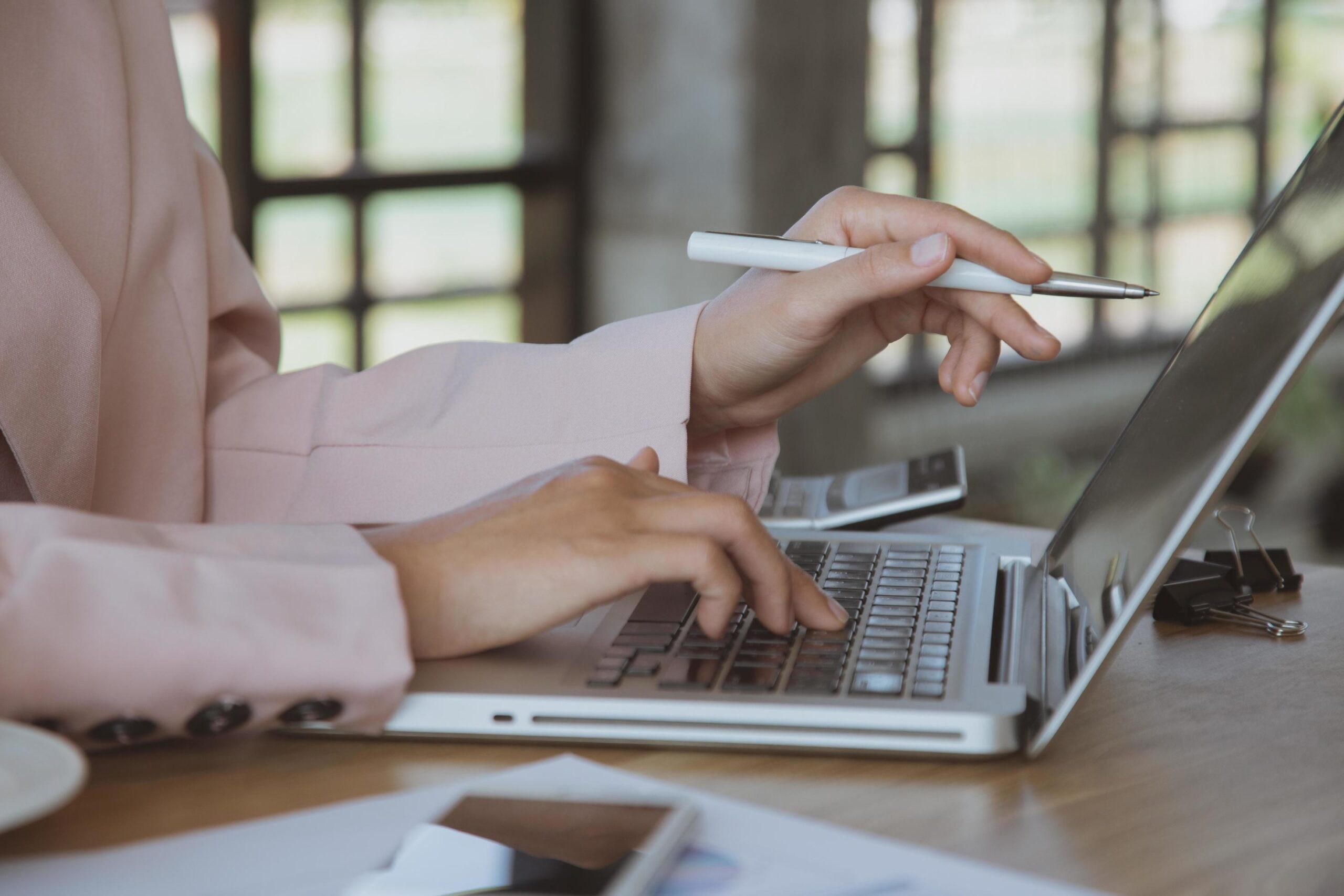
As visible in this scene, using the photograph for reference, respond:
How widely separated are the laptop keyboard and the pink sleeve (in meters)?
0.09

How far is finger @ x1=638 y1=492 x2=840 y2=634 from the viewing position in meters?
0.58

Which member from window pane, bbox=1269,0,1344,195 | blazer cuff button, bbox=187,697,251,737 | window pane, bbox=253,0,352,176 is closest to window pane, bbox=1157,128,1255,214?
window pane, bbox=1269,0,1344,195

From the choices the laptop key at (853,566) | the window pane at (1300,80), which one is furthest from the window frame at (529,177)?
the window pane at (1300,80)

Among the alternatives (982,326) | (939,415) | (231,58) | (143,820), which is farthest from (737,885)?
(939,415)

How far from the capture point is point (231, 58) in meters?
2.31

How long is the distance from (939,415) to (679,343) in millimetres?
2570

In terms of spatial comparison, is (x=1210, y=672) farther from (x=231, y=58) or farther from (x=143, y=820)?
(x=231, y=58)

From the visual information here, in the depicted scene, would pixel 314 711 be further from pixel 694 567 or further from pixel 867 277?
pixel 867 277

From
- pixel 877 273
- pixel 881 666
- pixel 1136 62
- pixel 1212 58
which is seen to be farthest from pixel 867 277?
pixel 1212 58

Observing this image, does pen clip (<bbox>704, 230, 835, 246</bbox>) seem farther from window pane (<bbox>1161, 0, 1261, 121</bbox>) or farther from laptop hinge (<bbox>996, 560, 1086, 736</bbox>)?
window pane (<bbox>1161, 0, 1261, 121</bbox>)

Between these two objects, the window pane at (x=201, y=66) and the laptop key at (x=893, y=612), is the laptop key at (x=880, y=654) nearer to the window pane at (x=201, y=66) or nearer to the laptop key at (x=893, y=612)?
the laptop key at (x=893, y=612)

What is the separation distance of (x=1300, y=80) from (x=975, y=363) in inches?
160

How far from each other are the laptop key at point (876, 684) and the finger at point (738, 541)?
0.06 meters

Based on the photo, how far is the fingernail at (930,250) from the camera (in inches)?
28.4
